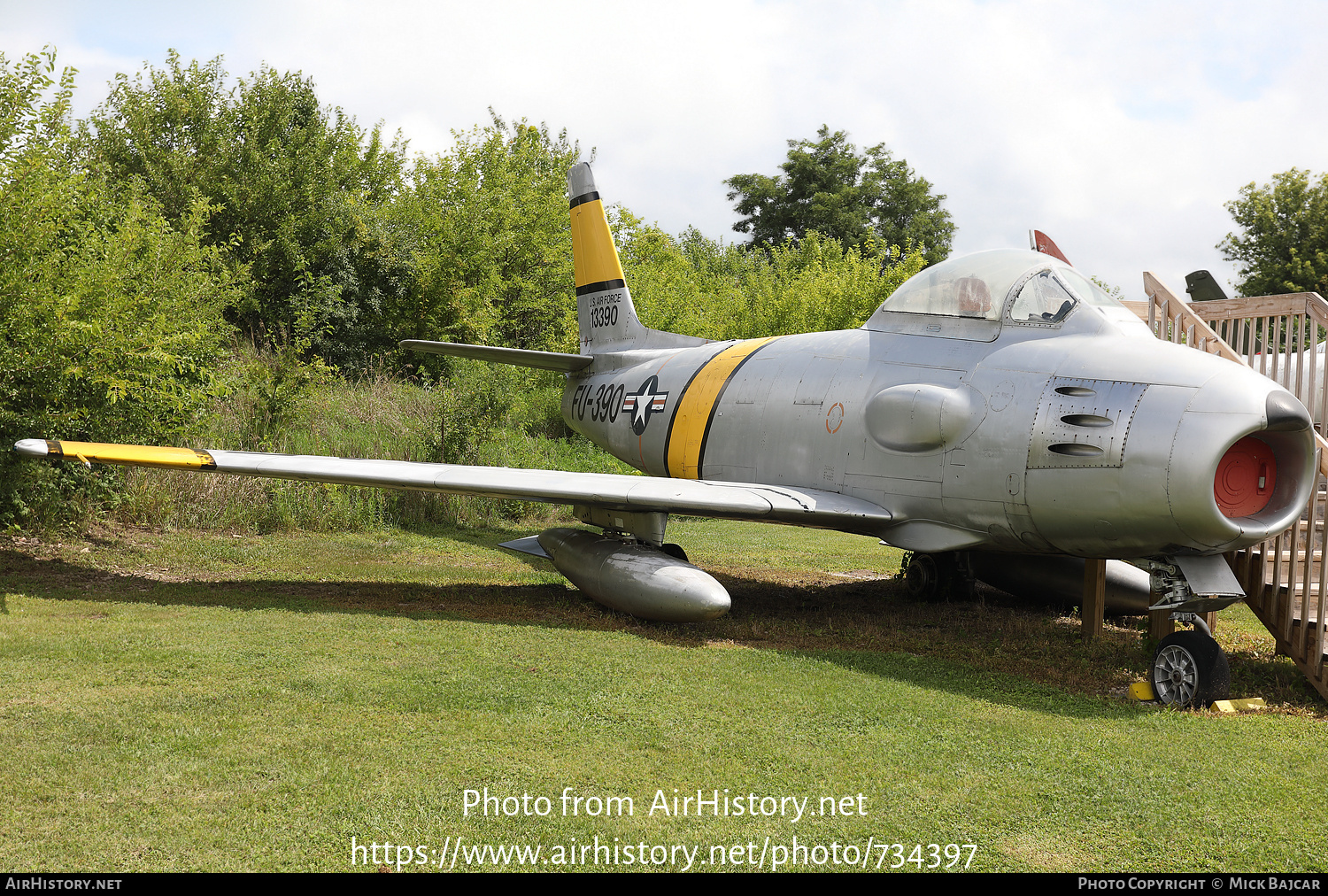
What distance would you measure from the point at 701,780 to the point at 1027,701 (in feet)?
9.09

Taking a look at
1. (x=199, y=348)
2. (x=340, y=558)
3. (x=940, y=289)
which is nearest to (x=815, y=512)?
(x=940, y=289)

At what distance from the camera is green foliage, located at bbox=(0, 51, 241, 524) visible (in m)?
8.41

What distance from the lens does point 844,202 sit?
48.5m

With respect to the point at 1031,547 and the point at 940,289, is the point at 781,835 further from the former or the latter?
the point at 940,289

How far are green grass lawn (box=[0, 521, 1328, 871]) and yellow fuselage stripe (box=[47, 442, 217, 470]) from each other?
126cm

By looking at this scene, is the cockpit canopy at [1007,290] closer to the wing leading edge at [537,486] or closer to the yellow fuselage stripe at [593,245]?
the wing leading edge at [537,486]

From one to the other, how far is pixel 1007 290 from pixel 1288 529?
9.42 ft

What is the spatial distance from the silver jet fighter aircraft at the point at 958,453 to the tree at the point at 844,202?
3989cm

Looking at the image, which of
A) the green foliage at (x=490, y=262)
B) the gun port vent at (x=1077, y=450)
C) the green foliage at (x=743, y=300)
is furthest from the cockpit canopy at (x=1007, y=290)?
the green foliage at (x=490, y=262)

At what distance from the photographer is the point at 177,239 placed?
35.5 feet

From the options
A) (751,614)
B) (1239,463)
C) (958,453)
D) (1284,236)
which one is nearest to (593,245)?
(751,614)

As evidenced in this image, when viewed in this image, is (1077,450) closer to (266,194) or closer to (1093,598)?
(1093,598)

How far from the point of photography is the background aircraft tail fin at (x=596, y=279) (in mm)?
12820

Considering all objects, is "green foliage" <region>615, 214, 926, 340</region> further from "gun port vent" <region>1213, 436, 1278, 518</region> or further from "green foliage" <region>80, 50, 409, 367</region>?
"gun port vent" <region>1213, 436, 1278, 518</region>
